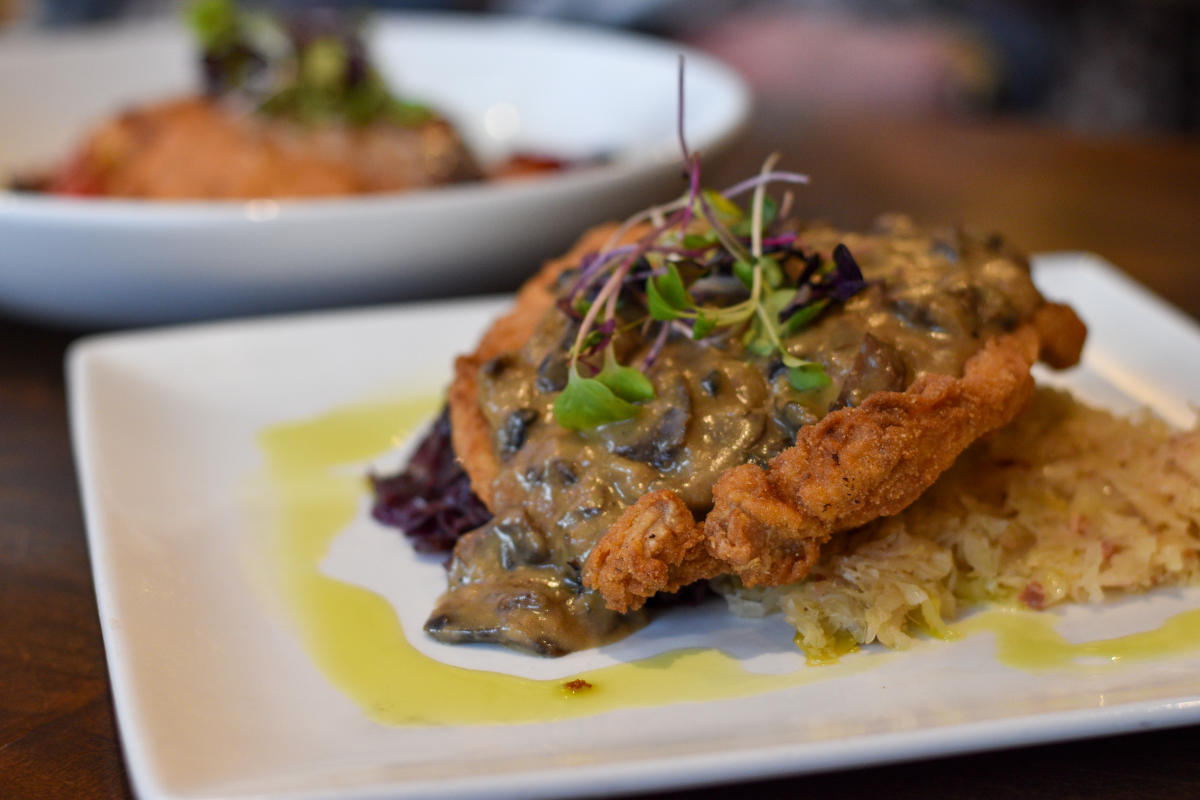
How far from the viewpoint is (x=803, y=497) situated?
2.45 metres

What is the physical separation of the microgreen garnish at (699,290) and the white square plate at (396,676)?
0.57 m

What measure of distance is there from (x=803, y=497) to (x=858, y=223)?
11.9ft

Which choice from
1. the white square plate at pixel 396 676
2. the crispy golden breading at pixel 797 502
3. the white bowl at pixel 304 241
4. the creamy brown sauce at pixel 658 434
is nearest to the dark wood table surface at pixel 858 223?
the white square plate at pixel 396 676

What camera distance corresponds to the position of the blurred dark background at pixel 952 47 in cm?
1050

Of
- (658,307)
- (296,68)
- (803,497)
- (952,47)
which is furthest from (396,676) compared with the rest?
(952,47)

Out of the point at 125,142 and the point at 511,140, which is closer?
the point at 125,142

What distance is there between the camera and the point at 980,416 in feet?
8.59

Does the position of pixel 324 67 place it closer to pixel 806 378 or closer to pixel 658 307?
pixel 658 307

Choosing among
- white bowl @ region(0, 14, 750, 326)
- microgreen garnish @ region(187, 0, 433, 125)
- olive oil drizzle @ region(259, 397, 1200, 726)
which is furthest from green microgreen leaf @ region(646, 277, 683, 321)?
microgreen garnish @ region(187, 0, 433, 125)

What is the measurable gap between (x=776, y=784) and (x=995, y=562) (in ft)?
2.83

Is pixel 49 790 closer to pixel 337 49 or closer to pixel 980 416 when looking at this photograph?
pixel 980 416

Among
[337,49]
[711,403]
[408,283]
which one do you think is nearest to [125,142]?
[337,49]

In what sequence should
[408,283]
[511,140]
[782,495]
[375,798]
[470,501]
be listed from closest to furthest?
[375,798] < [782,495] < [470,501] < [408,283] < [511,140]

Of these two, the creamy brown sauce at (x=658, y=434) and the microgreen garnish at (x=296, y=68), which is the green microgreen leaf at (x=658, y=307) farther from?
the microgreen garnish at (x=296, y=68)
